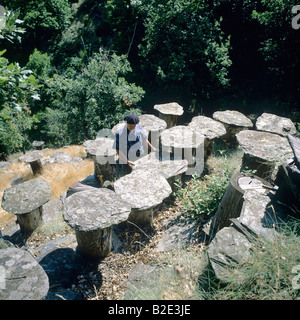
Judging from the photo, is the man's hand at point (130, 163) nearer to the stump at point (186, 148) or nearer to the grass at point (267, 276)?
the stump at point (186, 148)

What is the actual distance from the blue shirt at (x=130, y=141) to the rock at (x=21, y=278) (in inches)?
112

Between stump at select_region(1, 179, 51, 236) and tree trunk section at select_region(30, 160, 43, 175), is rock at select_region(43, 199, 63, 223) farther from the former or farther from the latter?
tree trunk section at select_region(30, 160, 43, 175)

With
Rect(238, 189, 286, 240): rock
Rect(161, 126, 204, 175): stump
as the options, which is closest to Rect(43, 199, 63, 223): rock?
Rect(161, 126, 204, 175): stump

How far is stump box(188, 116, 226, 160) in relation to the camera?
5.63 m

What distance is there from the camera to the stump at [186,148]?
5.19 meters

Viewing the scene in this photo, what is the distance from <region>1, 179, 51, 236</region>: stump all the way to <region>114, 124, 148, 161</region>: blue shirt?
1944mm

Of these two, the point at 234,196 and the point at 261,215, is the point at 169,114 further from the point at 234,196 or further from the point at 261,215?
the point at 261,215

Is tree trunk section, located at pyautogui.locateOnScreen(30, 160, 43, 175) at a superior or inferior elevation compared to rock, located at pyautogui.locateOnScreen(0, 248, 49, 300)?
inferior

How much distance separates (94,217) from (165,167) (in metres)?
2.20

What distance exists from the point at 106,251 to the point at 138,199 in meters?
0.99

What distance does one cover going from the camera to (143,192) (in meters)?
3.94

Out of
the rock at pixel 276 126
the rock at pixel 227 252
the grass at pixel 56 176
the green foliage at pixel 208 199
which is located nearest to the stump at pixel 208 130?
the rock at pixel 276 126
